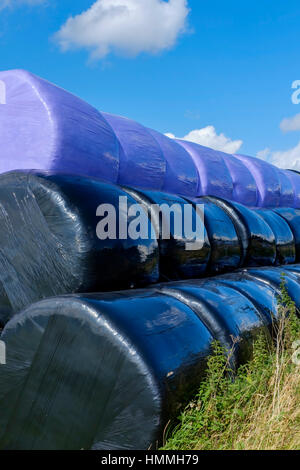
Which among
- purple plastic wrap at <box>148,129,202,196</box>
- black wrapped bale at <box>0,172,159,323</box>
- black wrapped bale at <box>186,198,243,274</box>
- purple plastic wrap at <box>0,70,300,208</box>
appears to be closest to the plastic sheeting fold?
black wrapped bale at <box>0,172,159,323</box>

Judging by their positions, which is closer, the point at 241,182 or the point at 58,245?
the point at 58,245

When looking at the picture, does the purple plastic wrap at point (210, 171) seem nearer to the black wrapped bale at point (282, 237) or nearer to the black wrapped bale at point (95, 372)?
the black wrapped bale at point (282, 237)

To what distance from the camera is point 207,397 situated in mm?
1926

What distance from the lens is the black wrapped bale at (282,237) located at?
445cm

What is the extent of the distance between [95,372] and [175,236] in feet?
4.41

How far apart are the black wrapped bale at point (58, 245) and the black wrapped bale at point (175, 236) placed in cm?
38

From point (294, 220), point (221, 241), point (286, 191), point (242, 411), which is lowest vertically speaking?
point (242, 411)

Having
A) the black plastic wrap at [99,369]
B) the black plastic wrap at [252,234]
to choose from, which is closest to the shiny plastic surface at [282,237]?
the black plastic wrap at [252,234]

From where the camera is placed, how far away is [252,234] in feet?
12.9

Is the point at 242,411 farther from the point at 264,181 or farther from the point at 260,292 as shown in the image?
the point at 264,181

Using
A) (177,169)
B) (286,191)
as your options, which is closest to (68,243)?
(177,169)

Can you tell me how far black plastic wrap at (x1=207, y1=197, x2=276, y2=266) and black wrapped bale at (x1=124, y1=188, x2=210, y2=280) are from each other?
2.28 feet
